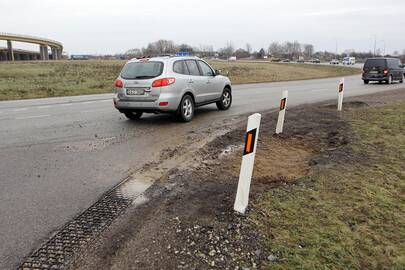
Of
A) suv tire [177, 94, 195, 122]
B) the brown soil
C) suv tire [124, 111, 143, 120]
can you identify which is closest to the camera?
the brown soil

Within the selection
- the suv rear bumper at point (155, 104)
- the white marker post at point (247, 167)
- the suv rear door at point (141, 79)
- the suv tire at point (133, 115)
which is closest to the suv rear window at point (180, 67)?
the suv rear door at point (141, 79)

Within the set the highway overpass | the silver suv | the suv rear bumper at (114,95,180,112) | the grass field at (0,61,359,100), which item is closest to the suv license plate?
the silver suv

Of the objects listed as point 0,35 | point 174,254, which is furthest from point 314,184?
point 0,35

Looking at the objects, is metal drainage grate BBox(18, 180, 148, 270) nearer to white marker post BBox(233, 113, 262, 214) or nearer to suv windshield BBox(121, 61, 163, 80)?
white marker post BBox(233, 113, 262, 214)

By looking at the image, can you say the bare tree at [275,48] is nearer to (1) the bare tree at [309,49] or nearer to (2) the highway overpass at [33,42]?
(1) the bare tree at [309,49]

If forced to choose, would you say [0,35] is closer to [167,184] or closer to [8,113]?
[8,113]

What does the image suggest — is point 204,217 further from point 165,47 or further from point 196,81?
point 165,47

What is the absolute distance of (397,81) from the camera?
1098 inches

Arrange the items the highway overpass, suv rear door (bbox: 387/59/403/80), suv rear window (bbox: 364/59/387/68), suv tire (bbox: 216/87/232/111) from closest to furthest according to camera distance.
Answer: suv tire (bbox: 216/87/232/111)
suv rear window (bbox: 364/59/387/68)
suv rear door (bbox: 387/59/403/80)
the highway overpass

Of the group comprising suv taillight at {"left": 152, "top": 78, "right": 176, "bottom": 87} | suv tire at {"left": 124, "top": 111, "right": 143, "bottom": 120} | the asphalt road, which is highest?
suv taillight at {"left": 152, "top": 78, "right": 176, "bottom": 87}

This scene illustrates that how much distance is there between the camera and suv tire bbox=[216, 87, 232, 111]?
12.1 metres

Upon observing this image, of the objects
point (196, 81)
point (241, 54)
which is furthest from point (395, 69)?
point (241, 54)

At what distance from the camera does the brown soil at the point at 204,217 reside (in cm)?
311

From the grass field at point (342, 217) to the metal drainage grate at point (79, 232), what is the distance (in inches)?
64.3
